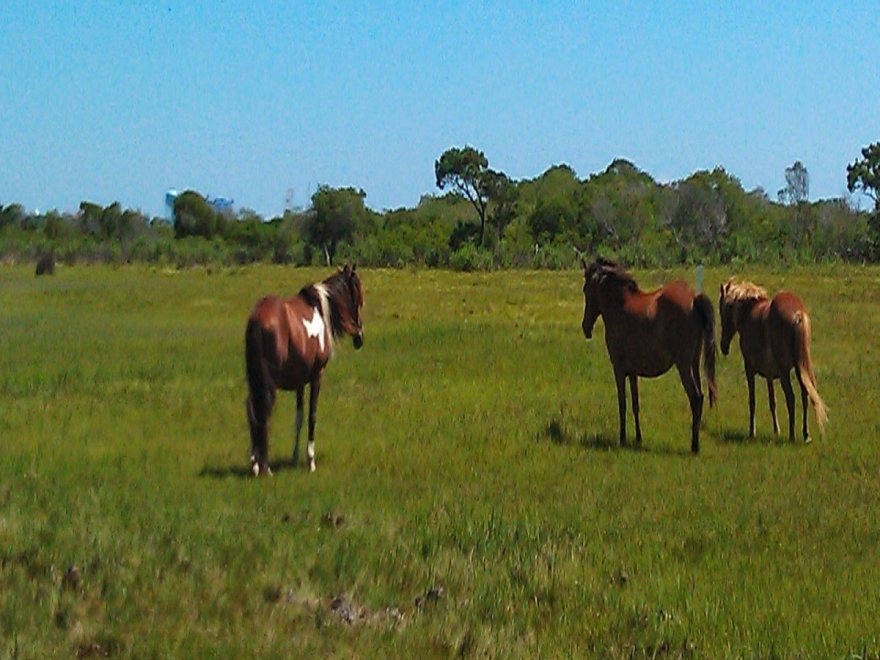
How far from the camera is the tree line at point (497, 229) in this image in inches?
3118

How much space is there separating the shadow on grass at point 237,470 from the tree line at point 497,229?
188 feet

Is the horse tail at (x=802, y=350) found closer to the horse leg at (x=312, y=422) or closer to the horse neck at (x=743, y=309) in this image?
the horse neck at (x=743, y=309)

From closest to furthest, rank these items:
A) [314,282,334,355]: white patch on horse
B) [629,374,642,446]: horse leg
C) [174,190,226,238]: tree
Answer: [314,282,334,355]: white patch on horse, [629,374,642,446]: horse leg, [174,190,226,238]: tree

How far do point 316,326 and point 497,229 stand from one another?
263 feet

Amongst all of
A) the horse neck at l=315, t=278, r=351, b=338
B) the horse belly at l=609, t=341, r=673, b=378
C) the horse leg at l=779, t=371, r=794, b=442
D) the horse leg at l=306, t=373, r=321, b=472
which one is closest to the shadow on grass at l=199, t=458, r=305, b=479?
the horse leg at l=306, t=373, r=321, b=472

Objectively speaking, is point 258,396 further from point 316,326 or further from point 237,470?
point 316,326

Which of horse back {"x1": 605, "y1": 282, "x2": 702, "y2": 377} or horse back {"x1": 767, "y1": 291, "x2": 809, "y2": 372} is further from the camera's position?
horse back {"x1": 767, "y1": 291, "x2": 809, "y2": 372}

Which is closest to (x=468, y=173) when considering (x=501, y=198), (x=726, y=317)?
(x=501, y=198)

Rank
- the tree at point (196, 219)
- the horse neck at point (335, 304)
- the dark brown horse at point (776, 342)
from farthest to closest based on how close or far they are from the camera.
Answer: the tree at point (196, 219) < the dark brown horse at point (776, 342) < the horse neck at point (335, 304)

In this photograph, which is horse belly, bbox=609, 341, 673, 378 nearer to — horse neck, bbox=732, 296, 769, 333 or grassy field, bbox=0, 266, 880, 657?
grassy field, bbox=0, 266, 880, 657

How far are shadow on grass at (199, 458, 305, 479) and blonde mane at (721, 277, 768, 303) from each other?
647cm

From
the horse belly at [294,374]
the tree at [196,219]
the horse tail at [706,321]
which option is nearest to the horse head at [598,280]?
the horse tail at [706,321]

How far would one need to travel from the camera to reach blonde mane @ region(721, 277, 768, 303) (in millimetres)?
15531

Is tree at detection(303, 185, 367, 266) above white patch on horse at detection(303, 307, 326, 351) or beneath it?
above
